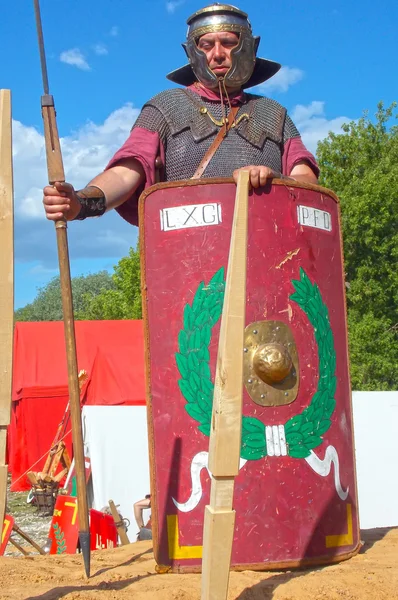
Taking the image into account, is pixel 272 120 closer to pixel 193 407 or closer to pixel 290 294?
pixel 290 294

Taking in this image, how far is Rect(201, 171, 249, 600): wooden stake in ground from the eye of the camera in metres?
2.00

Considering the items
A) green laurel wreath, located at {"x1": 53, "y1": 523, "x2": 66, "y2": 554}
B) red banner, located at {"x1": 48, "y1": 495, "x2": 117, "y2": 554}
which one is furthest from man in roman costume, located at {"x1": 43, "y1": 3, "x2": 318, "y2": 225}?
green laurel wreath, located at {"x1": 53, "y1": 523, "x2": 66, "y2": 554}

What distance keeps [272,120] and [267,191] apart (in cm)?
78

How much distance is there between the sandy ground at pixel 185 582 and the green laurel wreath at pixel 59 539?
294 centimetres

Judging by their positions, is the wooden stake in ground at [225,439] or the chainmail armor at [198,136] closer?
the wooden stake in ground at [225,439]

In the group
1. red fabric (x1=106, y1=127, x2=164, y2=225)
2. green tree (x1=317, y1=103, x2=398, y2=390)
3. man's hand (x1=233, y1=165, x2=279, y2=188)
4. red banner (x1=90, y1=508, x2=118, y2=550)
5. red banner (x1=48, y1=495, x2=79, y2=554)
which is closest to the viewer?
man's hand (x1=233, y1=165, x2=279, y2=188)

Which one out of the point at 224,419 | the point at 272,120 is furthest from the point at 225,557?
the point at 272,120

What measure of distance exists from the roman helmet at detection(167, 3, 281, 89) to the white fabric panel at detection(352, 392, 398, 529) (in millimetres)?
5294

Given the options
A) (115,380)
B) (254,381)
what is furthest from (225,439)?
(115,380)

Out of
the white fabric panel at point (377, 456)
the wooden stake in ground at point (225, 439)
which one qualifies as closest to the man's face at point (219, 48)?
the wooden stake in ground at point (225, 439)

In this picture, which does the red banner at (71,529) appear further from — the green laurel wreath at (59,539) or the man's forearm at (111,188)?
the man's forearm at (111,188)

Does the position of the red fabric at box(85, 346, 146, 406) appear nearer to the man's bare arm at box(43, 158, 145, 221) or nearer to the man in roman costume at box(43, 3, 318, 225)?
the man in roman costume at box(43, 3, 318, 225)

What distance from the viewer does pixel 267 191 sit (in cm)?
303

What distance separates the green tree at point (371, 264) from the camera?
2031 centimetres
